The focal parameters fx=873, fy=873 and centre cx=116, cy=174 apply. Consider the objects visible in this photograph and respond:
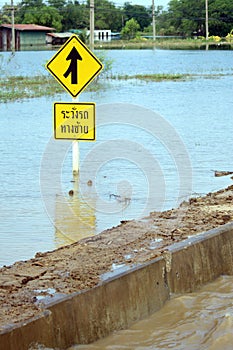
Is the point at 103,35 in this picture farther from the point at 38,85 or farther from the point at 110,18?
the point at 38,85

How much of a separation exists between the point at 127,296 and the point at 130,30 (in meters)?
133

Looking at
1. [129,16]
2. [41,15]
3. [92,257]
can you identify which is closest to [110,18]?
[129,16]

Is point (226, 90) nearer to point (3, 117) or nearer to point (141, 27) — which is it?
point (3, 117)

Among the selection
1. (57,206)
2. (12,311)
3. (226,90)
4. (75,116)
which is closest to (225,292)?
(12,311)

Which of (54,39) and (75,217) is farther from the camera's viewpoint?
(54,39)

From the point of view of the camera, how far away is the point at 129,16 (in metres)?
146

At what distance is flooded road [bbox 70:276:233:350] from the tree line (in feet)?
325

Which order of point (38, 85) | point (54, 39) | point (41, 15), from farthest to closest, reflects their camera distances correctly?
point (41, 15), point (54, 39), point (38, 85)

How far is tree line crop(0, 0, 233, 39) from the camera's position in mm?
120500

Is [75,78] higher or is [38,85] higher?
[75,78]

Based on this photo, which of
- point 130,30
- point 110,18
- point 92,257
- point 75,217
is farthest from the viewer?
point 110,18

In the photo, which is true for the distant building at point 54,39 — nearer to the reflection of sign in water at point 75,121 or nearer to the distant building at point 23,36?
the distant building at point 23,36

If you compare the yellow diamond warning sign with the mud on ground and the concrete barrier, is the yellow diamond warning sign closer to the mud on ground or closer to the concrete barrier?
the mud on ground

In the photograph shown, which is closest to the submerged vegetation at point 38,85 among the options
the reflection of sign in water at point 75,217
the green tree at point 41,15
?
the reflection of sign in water at point 75,217
